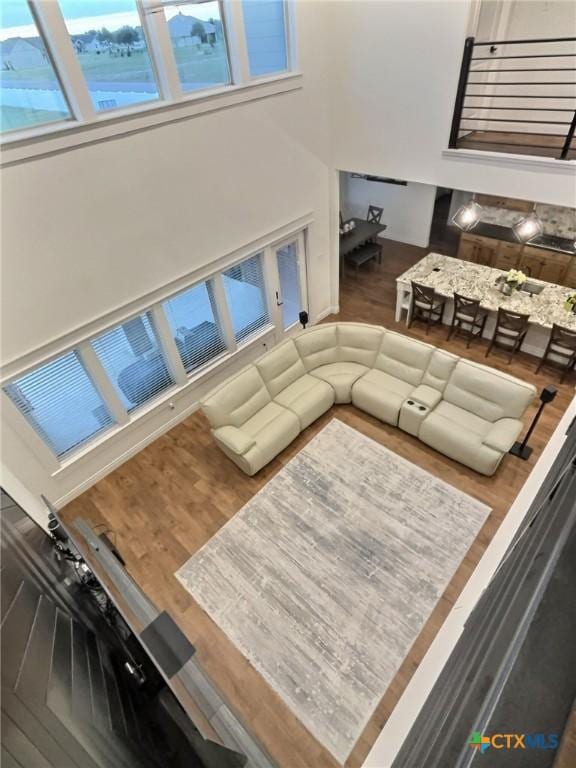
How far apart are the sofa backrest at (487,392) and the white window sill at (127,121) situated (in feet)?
13.7

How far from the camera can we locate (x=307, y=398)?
5.52 m

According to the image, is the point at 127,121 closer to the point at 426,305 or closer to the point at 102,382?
the point at 102,382

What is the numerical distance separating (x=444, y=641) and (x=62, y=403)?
4582mm

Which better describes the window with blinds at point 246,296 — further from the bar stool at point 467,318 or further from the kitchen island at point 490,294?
the bar stool at point 467,318

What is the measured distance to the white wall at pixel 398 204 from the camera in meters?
9.22

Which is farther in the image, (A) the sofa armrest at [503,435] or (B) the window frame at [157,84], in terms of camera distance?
(A) the sofa armrest at [503,435]

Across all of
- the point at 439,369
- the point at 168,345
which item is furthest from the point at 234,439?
the point at 439,369

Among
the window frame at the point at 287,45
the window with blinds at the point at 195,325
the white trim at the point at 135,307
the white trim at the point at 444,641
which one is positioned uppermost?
the window frame at the point at 287,45

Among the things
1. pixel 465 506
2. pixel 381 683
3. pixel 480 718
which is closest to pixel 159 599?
pixel 381 683

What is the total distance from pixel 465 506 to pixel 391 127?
4.98m

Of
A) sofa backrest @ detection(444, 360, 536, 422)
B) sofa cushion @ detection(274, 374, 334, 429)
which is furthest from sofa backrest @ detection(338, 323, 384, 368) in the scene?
sofa backrest @ detection(444, 360, 536, 422)

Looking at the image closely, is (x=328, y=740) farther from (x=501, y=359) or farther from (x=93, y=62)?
(x=93, y=62)

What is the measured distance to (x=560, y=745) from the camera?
2.14ft

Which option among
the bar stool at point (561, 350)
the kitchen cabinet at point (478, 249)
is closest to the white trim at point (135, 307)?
the bar stool at point (561, 350)
